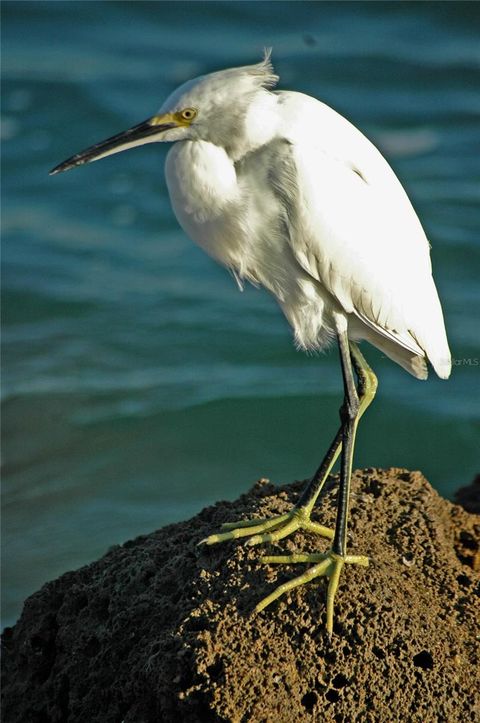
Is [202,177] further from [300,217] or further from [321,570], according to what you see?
[321,570]

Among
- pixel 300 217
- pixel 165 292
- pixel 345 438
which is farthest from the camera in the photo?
pixel 165 292

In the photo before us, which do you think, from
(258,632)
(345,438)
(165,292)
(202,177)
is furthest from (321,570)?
(165,292)

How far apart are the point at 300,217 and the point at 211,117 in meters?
→ 0.46

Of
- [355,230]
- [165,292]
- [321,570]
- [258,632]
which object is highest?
[165,292]

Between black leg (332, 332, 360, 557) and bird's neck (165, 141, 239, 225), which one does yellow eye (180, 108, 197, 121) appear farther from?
black leg (332, 332, 360, 557)

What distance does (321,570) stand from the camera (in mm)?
3514

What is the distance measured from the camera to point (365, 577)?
3578 mm

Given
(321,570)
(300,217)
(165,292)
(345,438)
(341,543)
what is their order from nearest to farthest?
(321,570), (341,543), (300,217), (345,438), (165,292)

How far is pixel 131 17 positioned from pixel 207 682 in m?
11.5

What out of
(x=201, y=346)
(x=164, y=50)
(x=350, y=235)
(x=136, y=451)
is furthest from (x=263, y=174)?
(x=164, y=50)

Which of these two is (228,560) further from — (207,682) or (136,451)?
(136,451)

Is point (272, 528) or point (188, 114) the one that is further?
point (272, 528)

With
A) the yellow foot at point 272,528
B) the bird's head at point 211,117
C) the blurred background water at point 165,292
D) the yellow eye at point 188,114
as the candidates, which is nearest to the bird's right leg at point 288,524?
the yellow foot at point 272,528

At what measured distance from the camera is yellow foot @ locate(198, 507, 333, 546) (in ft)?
12.3
